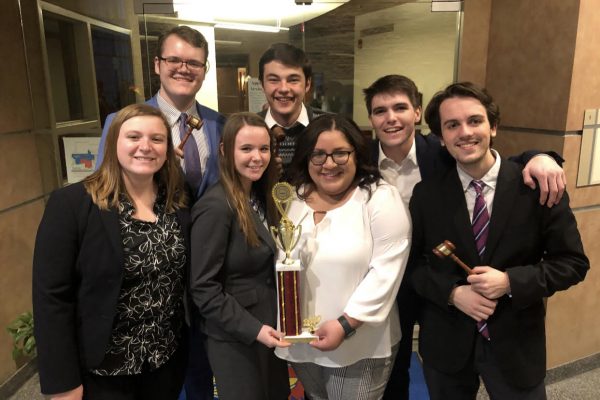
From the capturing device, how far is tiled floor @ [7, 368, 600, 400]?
2.93 m

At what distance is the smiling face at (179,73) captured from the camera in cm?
215

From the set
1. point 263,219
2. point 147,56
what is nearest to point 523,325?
point 263,219

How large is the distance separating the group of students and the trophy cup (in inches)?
2.0

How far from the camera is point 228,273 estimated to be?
5.47 ft

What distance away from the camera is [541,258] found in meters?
1.69

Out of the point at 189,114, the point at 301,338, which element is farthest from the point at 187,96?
the point at 301,338

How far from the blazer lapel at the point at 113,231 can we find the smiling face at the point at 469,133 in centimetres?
123

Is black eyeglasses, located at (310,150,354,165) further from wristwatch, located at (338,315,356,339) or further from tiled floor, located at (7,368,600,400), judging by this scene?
tiled floor, located at (7,368,600,400)

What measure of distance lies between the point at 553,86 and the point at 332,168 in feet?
5.80

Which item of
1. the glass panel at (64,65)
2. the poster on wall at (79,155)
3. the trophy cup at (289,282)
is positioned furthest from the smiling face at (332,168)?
the glass panel at (64,65)

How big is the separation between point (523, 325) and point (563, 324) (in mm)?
1749

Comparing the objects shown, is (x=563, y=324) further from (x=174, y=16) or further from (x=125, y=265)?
(x=174, y=16)

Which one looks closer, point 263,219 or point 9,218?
point 263,219

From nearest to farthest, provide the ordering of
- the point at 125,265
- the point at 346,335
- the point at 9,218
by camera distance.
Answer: the point at 125,265, the point at 346,335, the point at 9,218
